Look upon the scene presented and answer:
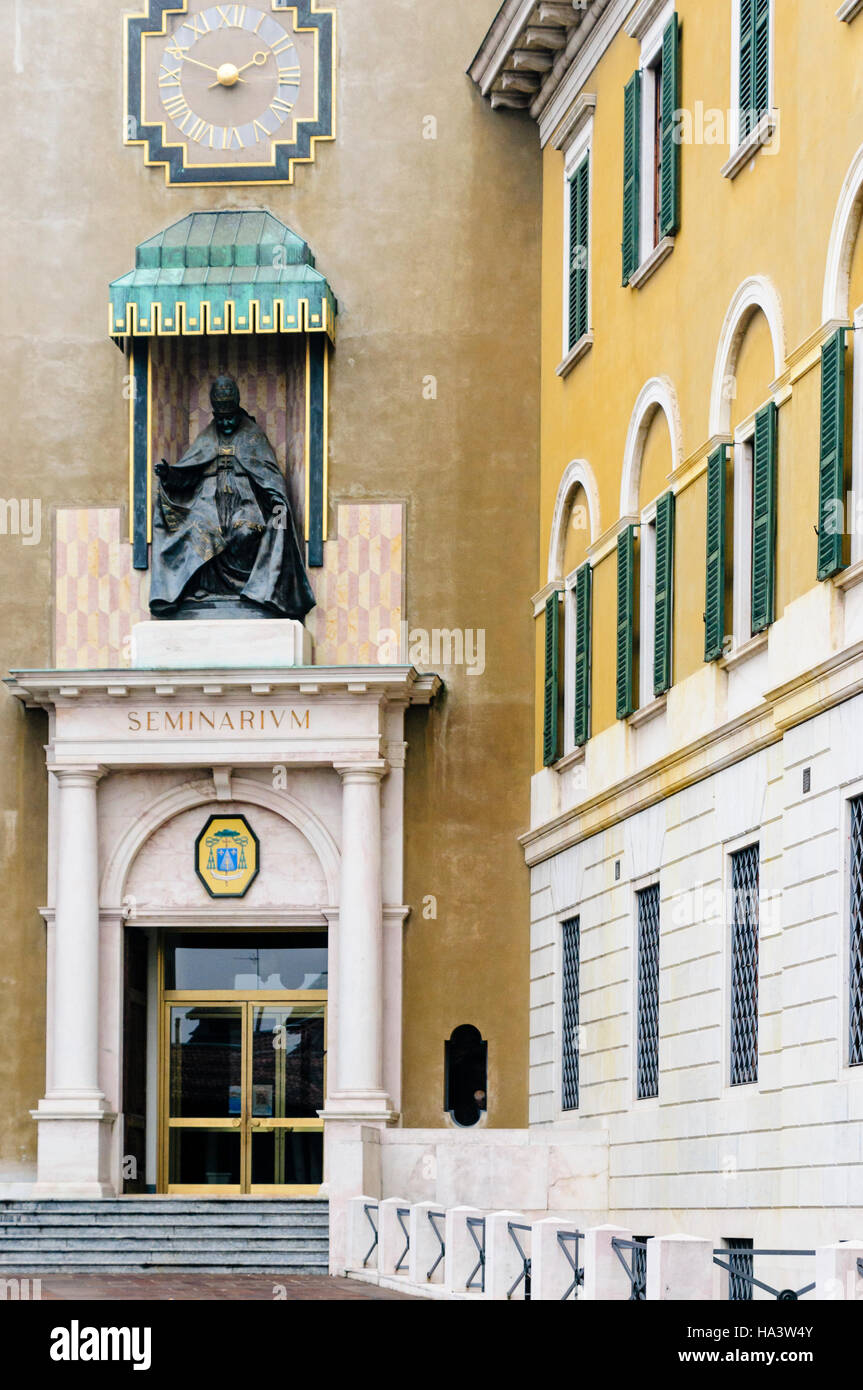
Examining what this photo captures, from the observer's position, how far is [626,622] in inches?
1097

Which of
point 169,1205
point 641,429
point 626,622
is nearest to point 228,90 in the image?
point 641,429

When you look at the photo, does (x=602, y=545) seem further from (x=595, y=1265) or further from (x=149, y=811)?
(x=595, y=1265)

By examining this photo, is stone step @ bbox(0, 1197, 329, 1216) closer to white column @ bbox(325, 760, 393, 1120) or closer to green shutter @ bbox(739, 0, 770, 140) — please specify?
white column @ bbox(325, 760, 393, 1120)

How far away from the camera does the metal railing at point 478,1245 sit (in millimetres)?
22344

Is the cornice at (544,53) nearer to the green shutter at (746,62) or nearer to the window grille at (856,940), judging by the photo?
the green shutter at (746,62)

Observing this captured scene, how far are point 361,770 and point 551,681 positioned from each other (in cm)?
290

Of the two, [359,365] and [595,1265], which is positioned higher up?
[359,365]

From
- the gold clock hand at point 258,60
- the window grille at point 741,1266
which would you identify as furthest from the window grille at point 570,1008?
the gold clock hand at point 258,60

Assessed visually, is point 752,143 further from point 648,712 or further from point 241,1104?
point 241,1104

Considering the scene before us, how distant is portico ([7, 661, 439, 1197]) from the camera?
108 ft
